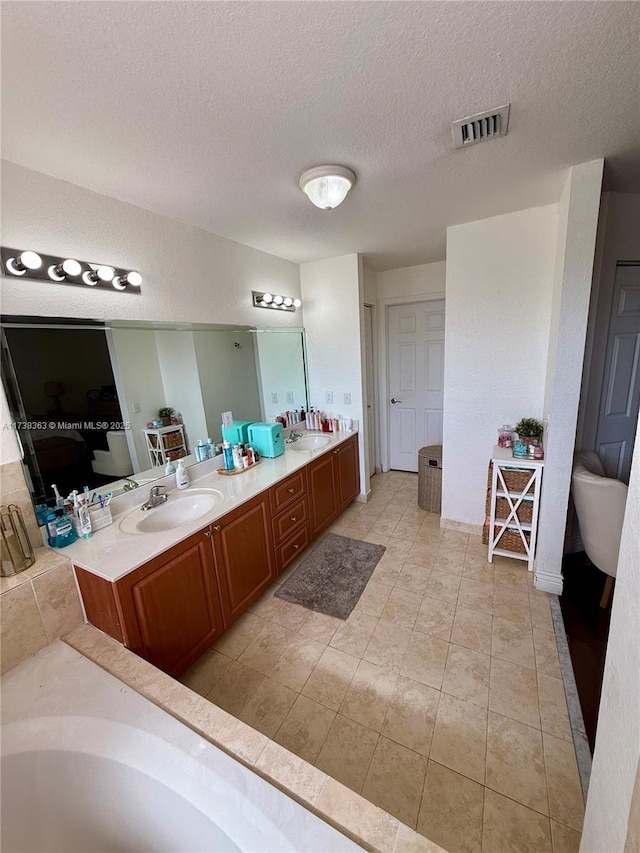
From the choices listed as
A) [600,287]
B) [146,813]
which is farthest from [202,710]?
[600,287]

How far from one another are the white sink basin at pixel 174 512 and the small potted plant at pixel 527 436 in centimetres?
201

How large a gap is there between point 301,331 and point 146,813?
125 inches

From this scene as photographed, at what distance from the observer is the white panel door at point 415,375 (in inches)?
148

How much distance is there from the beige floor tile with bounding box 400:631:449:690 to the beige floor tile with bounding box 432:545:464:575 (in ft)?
2.09

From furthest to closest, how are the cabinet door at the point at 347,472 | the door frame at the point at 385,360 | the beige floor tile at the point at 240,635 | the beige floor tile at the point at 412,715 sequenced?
the door frame at the point at 385,360, the cabinet door at the point at 347,472, the beige floor tile at the point at 240,635, the beige floor tile at the point at 412,715

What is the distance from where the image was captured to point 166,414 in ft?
7.04

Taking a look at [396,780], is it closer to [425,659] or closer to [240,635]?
[425,659]

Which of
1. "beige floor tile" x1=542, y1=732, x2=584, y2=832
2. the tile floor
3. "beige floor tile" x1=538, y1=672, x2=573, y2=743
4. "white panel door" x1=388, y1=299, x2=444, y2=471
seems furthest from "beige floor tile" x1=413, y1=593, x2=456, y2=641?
"white panel door" x1=388, y1=299, x2=444, y2=471

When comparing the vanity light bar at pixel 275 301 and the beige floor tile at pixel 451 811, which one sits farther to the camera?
the vanity light bar at pixel 275 301

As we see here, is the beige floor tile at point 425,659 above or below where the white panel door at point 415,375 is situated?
below

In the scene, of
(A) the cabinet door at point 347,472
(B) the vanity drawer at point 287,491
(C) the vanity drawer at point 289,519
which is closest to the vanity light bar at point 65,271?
(B) the vanity drawer at point 287,491

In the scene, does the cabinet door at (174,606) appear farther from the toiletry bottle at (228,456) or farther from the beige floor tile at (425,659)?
the beige floor tile at (425,659)

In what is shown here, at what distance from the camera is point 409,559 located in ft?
8.57

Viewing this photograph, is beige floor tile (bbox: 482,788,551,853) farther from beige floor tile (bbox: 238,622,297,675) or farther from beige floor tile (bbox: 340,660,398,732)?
beige floor tile (bbox: 238,622,297,675)
